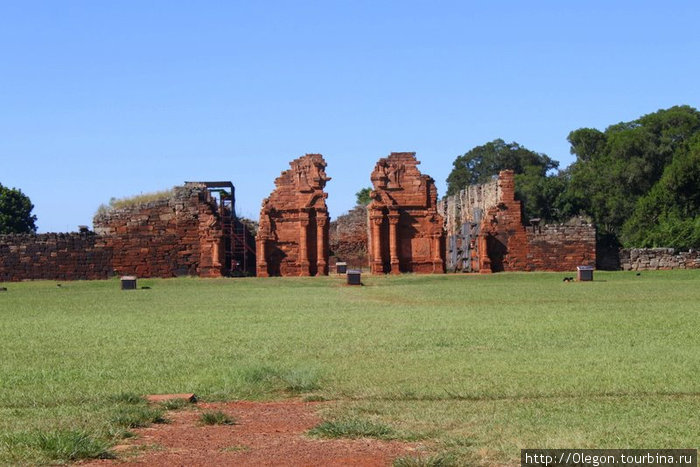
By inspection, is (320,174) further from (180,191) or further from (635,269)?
(635,269)

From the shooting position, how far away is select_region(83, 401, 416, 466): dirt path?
23.1 ft

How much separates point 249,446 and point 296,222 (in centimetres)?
3323

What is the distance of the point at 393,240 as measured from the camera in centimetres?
3988

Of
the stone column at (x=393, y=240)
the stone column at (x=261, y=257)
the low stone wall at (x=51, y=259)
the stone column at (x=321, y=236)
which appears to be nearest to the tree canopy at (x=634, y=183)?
the stone column at (x=393, y=240)

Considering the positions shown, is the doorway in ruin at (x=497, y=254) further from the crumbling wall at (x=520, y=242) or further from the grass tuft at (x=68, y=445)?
the grass tuft at (x=68, y=445)

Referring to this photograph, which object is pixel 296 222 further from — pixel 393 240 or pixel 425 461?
pixel 425 461

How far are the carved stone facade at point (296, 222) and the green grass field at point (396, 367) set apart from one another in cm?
1705

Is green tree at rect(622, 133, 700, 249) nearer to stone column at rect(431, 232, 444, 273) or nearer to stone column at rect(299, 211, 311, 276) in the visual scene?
stone column at rect(431, 232, 444, 273)

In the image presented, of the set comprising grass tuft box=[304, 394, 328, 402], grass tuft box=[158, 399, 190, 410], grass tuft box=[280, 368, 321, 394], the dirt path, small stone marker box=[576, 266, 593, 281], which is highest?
small stone marker box=[576, 266, 593, 281]

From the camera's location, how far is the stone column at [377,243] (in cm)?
3966

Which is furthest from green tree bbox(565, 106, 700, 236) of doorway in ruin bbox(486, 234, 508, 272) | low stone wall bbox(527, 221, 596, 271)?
doorway in ruin bbox(486, 234, 508, 272)

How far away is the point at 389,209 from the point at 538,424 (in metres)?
32.4

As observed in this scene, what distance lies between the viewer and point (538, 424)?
7.93 metres

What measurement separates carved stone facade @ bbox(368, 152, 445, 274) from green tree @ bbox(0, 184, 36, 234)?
35.3 metres
